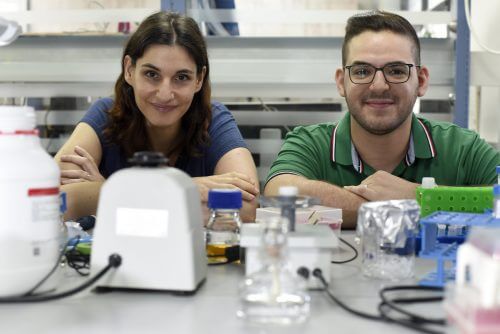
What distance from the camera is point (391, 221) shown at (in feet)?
2.94

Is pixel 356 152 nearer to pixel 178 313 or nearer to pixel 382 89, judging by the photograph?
pixel 382 89

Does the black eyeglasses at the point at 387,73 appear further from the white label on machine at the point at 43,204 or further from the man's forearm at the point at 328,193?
the white label on machine at the point at 43,204

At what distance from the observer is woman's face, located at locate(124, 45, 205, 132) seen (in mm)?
1830

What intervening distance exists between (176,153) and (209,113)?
0.18 meters

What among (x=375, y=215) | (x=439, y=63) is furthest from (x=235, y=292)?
(x=439, y=63)

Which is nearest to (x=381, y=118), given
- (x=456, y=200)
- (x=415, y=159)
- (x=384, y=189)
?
(x=415, y=159)

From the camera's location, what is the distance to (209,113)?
1997 millimetres

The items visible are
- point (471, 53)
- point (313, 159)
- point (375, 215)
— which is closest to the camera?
point (375, 215)

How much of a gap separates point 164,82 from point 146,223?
3.59ft

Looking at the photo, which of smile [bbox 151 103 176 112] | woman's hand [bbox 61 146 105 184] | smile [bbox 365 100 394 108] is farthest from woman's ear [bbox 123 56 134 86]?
smile [bbox 365 100 394 108]

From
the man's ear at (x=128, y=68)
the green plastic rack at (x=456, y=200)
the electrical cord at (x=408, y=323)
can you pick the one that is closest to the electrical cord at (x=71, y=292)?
the electrical cord at (x=408, y=323)

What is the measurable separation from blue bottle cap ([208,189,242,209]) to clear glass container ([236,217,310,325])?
24 centimetres

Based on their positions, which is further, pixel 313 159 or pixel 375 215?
pixel 313 159

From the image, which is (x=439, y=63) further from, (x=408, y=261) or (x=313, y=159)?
(x=408, y=261)
